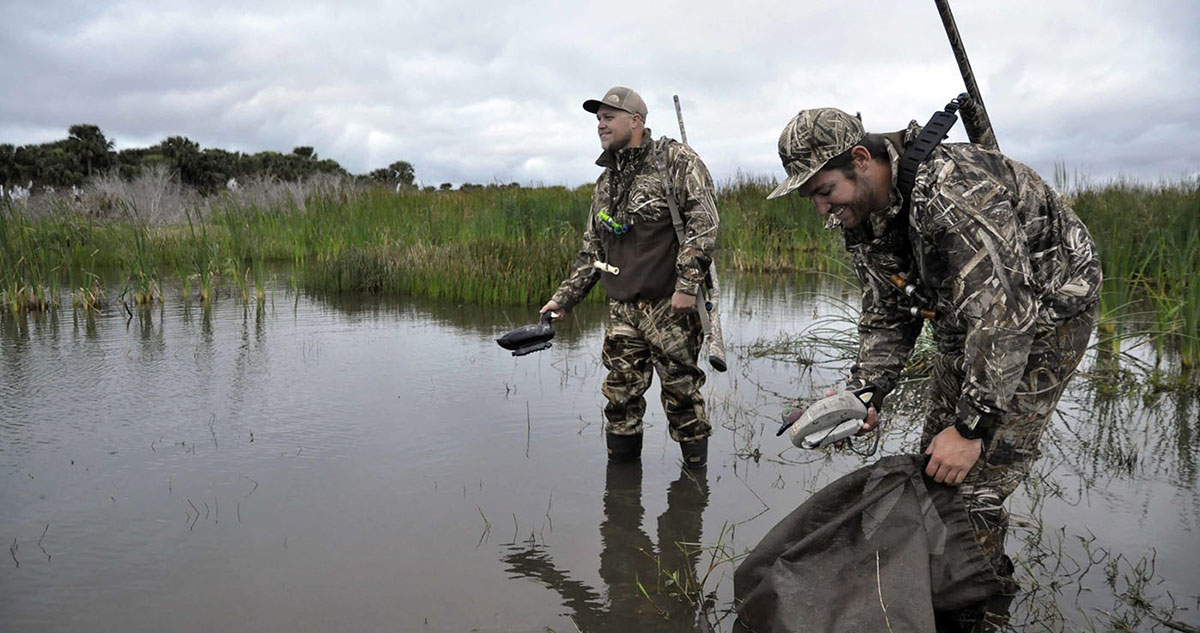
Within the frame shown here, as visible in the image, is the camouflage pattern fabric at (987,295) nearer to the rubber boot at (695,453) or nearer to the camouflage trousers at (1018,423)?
the camouflage trousers at (1018,423)

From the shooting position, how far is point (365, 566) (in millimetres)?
3871

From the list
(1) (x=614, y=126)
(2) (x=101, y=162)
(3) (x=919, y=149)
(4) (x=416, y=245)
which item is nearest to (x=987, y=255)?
(3) (x=919, y=149)

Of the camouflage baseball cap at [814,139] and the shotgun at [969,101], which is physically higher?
the shotgun at [969,101]

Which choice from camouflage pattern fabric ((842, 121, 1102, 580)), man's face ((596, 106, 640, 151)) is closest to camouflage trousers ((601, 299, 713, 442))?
man's face ((596, 106, 640, 151))

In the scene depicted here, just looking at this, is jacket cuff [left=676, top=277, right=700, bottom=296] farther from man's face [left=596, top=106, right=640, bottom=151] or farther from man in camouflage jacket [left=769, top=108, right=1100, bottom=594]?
man in camouflage jacket [left=769, top=108, right=1100, bottom=594]

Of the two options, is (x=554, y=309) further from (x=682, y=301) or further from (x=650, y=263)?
(x=682, y=301)

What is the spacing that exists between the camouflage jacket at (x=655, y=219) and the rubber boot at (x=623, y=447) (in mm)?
809

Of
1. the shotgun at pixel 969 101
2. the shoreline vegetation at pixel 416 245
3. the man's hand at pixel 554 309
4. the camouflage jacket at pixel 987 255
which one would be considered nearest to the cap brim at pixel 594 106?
the man's hand at pixel 554 309

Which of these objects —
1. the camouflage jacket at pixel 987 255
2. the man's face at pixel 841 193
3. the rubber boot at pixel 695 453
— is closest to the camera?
the camouflage jacket at pixel 987 255

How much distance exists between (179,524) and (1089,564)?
403 centimetres

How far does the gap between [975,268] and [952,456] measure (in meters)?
0.61

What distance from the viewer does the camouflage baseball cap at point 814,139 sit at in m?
2.88

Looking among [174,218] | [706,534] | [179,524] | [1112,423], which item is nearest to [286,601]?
[179,524]

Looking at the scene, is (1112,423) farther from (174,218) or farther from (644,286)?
(174,218)
